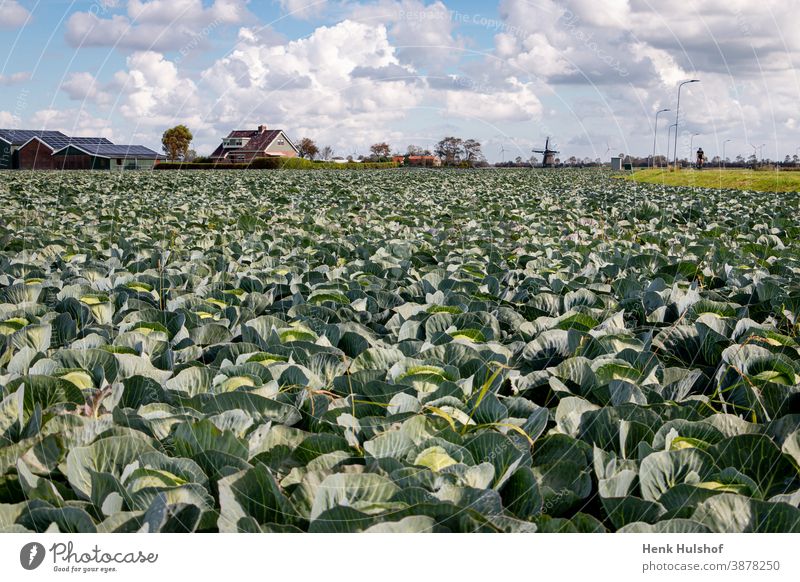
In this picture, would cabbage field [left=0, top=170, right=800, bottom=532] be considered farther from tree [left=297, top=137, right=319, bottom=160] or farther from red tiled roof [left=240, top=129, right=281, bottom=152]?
tree [left=297, top=137, right=319, bottom=160]

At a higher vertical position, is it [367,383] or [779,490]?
[367,383]

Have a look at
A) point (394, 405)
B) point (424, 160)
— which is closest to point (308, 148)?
point (394, 405)

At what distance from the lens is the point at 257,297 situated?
15.5 feet

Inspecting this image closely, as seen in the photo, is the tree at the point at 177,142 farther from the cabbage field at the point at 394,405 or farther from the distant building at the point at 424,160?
the cabbage field at the point at 394,405

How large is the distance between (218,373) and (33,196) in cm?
1699

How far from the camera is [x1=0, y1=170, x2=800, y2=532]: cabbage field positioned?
1.92 meters

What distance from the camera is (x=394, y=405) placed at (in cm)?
254

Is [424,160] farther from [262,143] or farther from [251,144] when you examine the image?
[262,143]

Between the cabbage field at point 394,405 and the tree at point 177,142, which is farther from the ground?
the tree at point 177,142

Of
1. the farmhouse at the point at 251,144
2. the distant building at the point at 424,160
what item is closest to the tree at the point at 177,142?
the farmhouse at the point at 251,144

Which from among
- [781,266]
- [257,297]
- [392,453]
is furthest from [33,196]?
[392,453]

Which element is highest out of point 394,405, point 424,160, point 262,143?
point 424,160

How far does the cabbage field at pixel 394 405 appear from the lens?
6.31 feet
